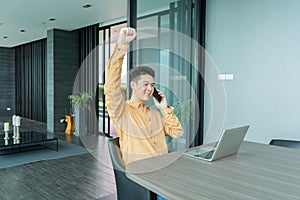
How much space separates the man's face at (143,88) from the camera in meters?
1.52

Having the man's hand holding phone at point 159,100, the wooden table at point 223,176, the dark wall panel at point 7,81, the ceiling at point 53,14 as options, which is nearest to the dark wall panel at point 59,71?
the ceiling at point 53,14

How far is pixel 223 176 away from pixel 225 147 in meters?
0.31

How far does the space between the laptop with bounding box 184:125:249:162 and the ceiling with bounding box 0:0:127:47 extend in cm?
349

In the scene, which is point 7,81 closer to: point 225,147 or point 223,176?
point 225,147

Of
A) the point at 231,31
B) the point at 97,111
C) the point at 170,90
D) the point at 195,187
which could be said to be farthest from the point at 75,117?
the point at 195,187

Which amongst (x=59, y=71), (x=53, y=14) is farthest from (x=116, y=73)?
(x=59, y=71)

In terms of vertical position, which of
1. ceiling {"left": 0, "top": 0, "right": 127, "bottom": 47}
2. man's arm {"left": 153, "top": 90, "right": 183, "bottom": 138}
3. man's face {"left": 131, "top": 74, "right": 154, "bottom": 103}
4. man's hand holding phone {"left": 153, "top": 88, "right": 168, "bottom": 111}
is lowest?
man's arm {"left": 153, "top": 90, "right": 183, "bottom": 138}

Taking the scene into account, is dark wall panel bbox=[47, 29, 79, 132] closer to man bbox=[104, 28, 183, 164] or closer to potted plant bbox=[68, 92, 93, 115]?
potted plant bbox=[68, 92, 93, 115]

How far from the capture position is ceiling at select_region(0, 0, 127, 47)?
4.55 m

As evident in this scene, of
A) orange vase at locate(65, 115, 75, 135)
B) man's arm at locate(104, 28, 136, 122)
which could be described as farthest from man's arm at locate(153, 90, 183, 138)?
orange vase at locate(65, 115, 75, 135)

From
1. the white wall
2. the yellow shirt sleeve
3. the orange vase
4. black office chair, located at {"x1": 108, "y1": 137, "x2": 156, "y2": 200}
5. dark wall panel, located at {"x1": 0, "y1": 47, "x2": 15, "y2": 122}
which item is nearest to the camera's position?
black office chair, located at {"x1": 108, "y1": 137, "x2": 156, "y2": 200}

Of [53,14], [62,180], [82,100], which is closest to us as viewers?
[62,180]

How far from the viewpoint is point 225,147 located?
1442mm

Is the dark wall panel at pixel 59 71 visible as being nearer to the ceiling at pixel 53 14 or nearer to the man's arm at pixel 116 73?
the ceiling at pixel 53 14
